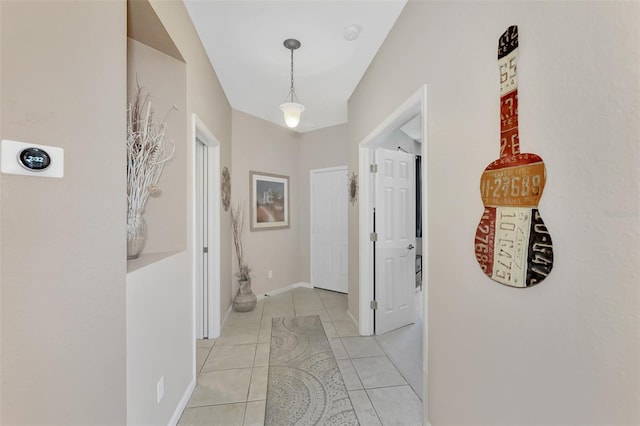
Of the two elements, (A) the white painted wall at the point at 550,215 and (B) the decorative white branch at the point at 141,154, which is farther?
(B) the decorative white branch at the point at 141,154

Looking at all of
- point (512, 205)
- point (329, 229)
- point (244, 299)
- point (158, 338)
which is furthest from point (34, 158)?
point (329, 229)

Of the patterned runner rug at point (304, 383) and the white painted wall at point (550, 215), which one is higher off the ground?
the white painted wall at point (550, 215)

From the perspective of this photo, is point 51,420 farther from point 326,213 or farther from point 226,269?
point 326,213

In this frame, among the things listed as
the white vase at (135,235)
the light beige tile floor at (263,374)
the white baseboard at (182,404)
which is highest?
the white vase at (135,235)

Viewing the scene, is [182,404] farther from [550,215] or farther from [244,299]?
[550,215]

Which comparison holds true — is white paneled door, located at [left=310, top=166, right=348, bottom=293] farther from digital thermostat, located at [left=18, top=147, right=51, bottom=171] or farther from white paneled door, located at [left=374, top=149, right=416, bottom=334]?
digital thermostat, located at [left=18, top=147, right=51, bottom=171]

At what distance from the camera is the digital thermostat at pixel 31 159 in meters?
0.69

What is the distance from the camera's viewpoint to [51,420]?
79cm

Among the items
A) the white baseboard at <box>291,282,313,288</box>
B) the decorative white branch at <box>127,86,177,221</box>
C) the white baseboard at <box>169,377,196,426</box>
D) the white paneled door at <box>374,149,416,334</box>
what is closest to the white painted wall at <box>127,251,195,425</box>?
the white baseboard at <box>169,377,196,426</box>

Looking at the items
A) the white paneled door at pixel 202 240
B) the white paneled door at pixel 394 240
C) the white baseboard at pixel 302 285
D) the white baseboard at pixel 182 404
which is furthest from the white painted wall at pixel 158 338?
the white baseboard at pixel 302 285

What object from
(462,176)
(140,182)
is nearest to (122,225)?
(140,182)

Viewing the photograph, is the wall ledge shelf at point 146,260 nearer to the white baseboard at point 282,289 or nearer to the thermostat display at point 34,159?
the thermostat display at point 34,159

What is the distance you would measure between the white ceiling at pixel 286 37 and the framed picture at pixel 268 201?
1.16 metres

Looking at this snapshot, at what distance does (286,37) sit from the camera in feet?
7.06
